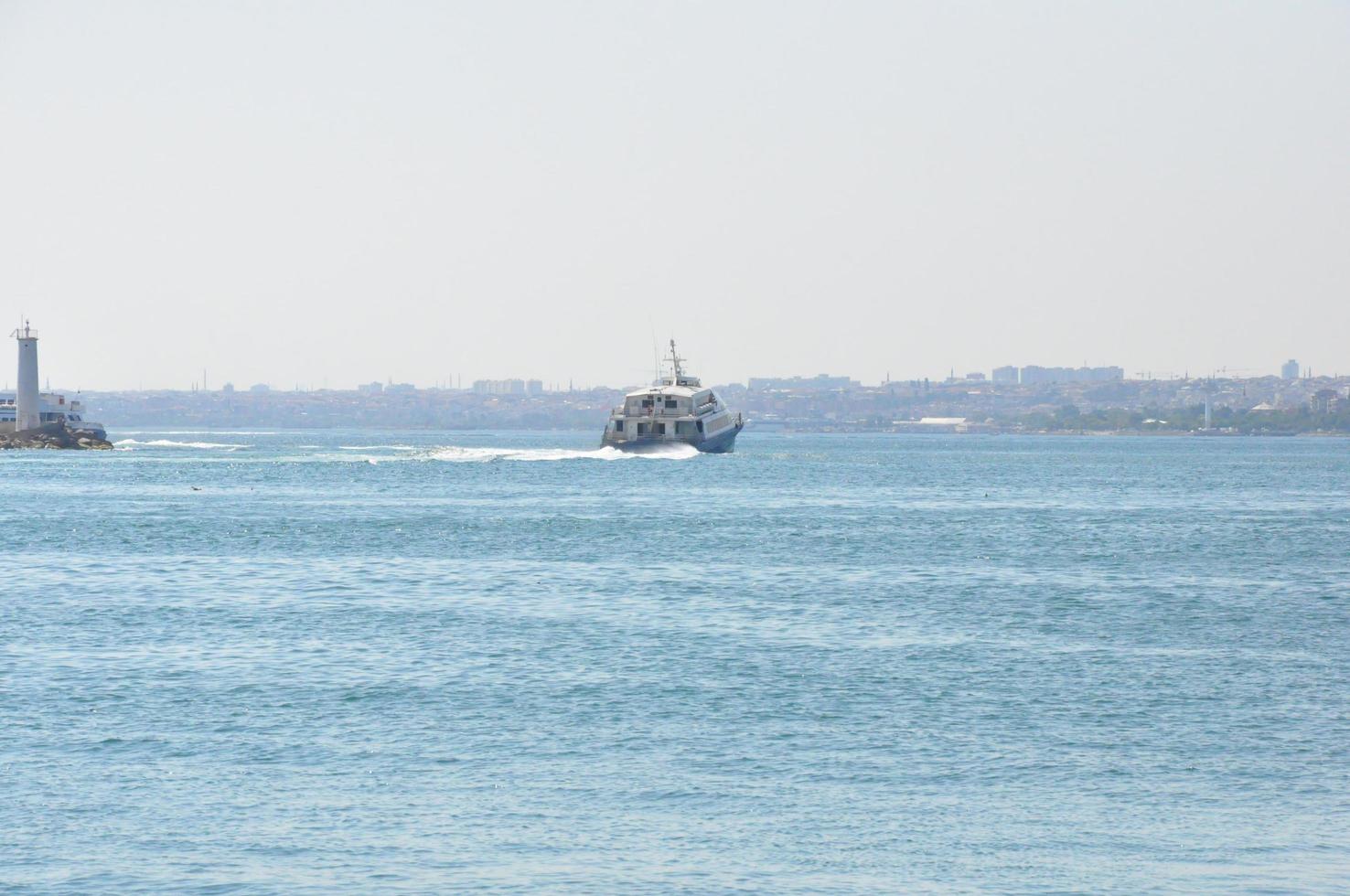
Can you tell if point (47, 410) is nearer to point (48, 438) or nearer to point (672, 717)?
point (48, 438)

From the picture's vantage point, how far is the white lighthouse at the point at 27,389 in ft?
584

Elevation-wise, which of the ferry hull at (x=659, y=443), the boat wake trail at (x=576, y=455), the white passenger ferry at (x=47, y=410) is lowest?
the boat wake trail at (x=576, y=455)

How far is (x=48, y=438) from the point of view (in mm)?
188250

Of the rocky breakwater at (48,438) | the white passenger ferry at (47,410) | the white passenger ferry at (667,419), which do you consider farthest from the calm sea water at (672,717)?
the white passenger ferry at (47,410)

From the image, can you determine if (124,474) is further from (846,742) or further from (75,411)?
(846,742)

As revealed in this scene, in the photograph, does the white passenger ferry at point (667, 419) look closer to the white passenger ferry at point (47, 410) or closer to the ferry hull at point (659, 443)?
the ferry hull at point (659, 443)

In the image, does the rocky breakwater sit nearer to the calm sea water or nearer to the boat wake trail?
the boat wake trail

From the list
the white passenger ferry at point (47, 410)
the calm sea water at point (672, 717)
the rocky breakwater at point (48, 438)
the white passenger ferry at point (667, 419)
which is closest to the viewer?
the calm sea water at point (672, 717)

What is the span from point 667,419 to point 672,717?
414 feet

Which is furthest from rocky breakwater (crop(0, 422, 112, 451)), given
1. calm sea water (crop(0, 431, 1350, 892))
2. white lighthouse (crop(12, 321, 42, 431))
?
calm sea water (crop(0, 431, 1350, 892))

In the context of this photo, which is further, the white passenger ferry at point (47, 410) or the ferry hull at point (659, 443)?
the white passenger ferry at point (47, 410)

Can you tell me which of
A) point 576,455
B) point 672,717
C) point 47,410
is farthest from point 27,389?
point 672,717

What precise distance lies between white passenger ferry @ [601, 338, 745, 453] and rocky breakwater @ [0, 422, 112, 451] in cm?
6645

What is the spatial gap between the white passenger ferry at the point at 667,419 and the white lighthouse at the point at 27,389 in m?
62.6
